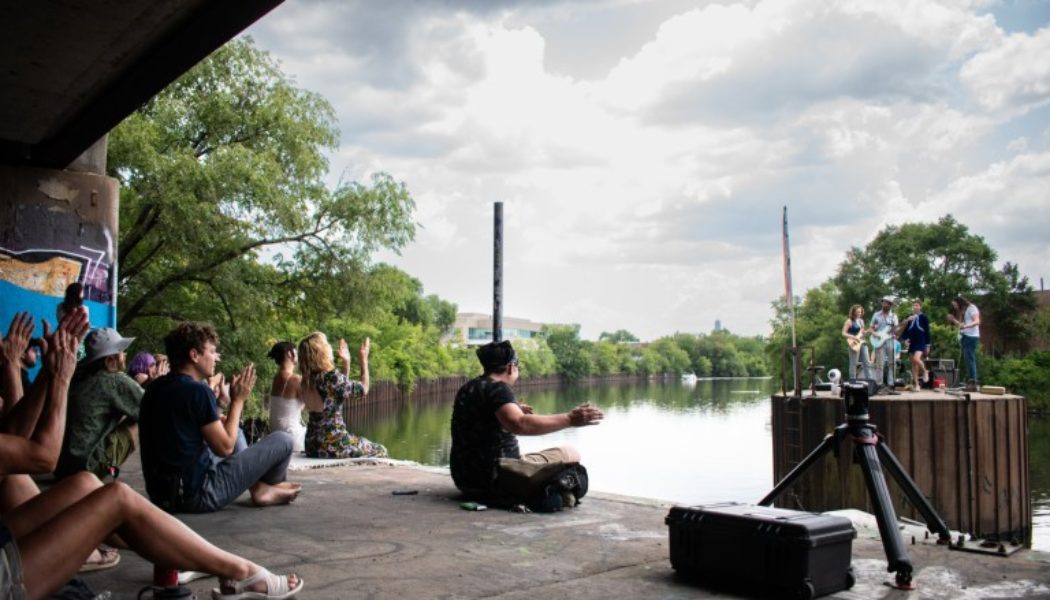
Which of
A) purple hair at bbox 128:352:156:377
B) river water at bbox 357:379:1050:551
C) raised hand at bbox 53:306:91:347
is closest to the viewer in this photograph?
raised hand at bbox 53:306:91:347

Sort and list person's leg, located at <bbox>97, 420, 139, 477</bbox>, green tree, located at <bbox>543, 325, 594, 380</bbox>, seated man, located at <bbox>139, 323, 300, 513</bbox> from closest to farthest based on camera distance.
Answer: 1. seated man, located at <bbox>139, 323, 300, 513</bbox>
2. person's leg, located at <bbox>97, 420, 139, 477</bbox>
3. green tree, located at <bbox>543, 325, 594, 380</bbox>

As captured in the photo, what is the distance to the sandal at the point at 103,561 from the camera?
16.8ft

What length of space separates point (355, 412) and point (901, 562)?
5437 centimetres

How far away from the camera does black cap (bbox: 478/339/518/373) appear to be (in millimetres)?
7418

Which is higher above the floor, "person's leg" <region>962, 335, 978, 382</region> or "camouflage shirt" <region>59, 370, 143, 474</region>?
"person's leg" <region>962, 335, 978, 382</region>

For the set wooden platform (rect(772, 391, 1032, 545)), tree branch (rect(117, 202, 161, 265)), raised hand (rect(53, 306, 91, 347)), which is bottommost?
wooden platform (rect(772, 391, 1032, 545))

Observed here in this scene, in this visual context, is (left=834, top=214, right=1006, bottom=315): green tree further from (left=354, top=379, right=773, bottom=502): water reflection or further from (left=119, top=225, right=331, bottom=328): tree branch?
(left=119, top=225, right=331, bottom=328): tree branch

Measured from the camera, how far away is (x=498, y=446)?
7602 millimetres

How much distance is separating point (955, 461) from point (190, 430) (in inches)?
654

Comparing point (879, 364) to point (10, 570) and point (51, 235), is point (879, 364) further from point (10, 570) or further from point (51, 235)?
point (10, 570)

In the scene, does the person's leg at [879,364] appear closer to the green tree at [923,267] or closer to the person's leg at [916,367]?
the person's leg at [916,367]

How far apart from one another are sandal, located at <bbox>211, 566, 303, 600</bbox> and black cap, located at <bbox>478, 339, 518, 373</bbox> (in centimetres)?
324

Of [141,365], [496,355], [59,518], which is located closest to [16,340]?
[59,518]

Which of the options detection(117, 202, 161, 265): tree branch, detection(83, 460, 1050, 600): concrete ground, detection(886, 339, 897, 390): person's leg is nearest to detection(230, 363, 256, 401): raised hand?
detection(83, 460, 1050, 600): concrete ground
